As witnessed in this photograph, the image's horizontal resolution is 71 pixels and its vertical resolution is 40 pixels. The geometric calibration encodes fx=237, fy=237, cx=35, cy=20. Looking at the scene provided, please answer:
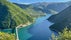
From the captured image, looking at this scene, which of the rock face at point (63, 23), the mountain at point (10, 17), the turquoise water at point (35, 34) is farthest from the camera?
the mountain at point (10, 17)

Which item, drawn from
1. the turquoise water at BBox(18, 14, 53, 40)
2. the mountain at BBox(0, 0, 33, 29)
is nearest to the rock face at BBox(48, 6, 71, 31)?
the turquoise water at BBox(18, 14, 53, 40)

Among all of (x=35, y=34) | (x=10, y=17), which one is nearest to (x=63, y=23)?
(x=35, y=34)

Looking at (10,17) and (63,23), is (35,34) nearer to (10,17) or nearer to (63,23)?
(63,23)

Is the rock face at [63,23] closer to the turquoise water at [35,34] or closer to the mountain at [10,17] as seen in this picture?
the turquoise water at [35,34]

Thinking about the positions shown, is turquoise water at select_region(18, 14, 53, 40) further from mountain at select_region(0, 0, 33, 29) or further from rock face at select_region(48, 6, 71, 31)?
mountain at select_region(0, 0, 33, 29)

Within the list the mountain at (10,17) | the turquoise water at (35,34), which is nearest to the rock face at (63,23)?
the turquoise water at (35,34)

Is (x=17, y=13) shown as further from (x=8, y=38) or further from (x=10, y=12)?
(x=8, y=38)

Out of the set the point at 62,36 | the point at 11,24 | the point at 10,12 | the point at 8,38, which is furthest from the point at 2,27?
the point at 62,36

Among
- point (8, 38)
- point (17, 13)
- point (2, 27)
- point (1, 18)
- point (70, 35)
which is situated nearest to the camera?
point (70, 35)
